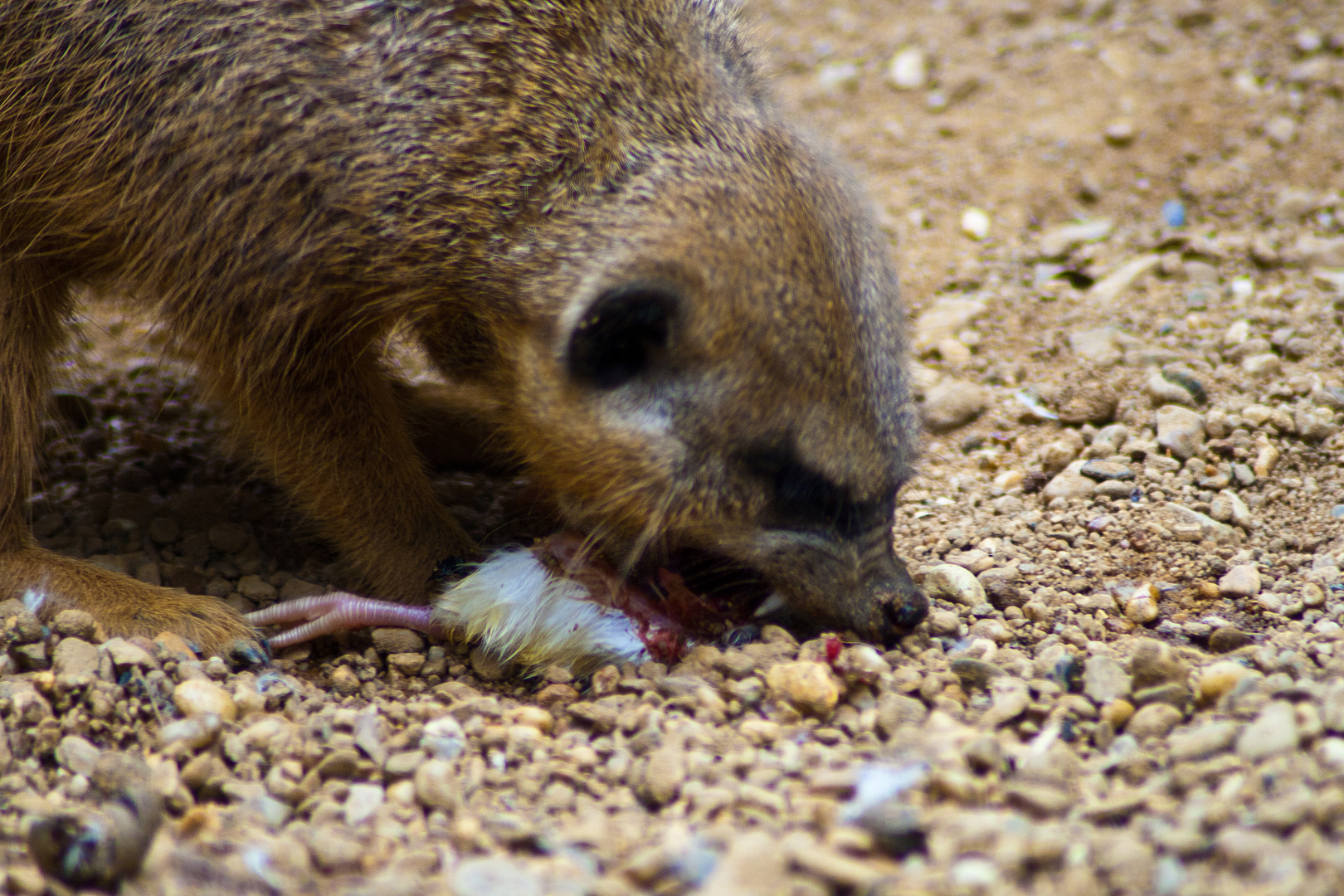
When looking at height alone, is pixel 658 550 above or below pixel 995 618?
above

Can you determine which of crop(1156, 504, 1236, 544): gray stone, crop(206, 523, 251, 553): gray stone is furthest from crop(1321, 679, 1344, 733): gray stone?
crop(206, 523, 251, 553): gray stone

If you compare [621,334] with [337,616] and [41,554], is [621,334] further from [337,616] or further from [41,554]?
[41,554]

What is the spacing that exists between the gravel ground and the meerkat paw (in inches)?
4.9

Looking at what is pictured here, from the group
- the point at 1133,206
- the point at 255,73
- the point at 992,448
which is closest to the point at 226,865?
the point at 255,73

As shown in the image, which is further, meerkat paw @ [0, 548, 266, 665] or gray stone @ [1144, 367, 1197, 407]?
gray stone @ [1144, 367, 1197, 407]

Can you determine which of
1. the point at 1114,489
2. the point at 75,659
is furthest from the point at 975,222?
the point at 75,659

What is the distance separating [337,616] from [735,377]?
1.29 metres

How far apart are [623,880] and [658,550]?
50.2 inches

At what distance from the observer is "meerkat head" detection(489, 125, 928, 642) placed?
2.71 m

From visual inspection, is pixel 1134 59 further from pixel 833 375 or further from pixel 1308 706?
pixel 1308 706

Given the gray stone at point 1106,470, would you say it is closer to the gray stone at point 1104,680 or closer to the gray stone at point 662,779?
the gray stone at point 1104,680

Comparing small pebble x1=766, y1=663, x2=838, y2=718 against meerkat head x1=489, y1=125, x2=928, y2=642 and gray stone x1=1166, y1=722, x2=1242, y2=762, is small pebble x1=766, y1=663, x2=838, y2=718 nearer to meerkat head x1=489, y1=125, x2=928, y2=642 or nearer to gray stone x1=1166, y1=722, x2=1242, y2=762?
meerkat head x1=489, y1=125, x2=928, y2=642

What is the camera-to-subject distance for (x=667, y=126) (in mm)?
3000

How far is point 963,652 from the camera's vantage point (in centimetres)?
283
